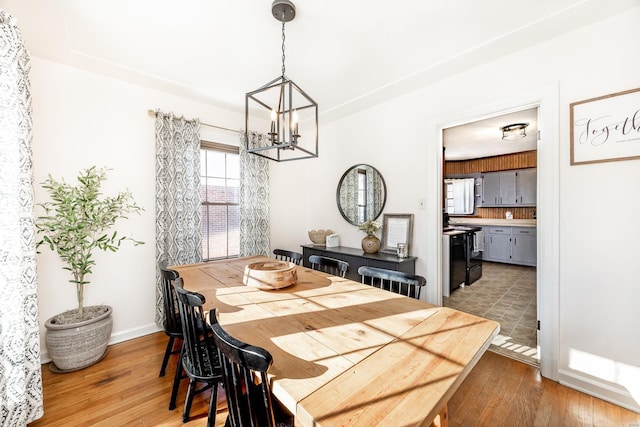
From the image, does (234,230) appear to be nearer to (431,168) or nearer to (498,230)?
(431,168)

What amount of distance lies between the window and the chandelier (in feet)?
1.37

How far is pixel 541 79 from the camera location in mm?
2129

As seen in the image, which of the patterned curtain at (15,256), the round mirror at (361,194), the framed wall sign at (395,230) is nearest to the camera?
the patterned curtain at (15,256)

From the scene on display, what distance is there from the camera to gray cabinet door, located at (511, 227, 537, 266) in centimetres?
576

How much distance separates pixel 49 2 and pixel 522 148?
7660 mm

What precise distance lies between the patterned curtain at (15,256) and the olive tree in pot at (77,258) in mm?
508

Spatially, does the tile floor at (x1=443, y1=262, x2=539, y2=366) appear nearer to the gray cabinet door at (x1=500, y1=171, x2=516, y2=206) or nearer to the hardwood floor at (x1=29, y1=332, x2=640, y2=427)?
the hardwood floor at (x1=29, y1=332, x2=640, y2=427)

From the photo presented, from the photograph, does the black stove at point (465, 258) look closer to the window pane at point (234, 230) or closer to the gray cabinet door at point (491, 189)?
the gray cabinet door at point (491, 189)

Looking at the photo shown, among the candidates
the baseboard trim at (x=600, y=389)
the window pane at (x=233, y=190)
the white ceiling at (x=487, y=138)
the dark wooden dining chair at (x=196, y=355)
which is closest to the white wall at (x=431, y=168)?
the baseboard trim at (x=600, y=389)

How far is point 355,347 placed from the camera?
1.07 meters

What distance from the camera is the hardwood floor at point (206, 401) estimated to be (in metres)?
1.69

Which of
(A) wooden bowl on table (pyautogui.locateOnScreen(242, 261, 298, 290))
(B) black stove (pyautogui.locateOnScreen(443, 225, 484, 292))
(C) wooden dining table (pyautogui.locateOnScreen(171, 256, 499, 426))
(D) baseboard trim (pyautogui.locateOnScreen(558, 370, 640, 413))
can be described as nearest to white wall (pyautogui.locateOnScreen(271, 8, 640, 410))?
(D) baseboard trim (pyautogui.locateOnScreen(558, 370, 640, 413))

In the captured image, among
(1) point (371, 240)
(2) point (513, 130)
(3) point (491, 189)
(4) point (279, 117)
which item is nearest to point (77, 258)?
(4) point (279, 117)

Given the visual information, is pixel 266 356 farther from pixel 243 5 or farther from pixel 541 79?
pixel 541 79
